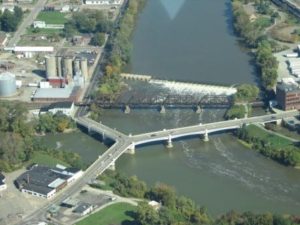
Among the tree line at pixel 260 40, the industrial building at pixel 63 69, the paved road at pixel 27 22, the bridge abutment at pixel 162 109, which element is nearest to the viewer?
the bridge abutment at pixel 162 109

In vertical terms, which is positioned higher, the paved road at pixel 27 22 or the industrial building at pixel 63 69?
the paved road at pixel 27 22

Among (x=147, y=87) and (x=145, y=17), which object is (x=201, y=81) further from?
(x=145, y=17)

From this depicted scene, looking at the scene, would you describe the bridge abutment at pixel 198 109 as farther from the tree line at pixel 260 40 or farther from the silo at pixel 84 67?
the silo at pixel 84 67

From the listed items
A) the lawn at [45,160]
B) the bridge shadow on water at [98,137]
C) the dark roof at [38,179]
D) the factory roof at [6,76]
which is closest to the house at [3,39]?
the factory roof at [6,76]

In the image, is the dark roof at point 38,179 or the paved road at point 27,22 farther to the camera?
the paved road at point 27,22

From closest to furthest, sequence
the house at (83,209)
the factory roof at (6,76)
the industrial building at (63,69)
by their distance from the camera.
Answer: the house at (83,209) < the factory roof at (6,76) < the industrial building at (63,69)

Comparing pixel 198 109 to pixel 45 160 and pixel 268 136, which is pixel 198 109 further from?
pixel 45 160

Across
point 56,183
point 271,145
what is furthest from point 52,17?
point 56,183

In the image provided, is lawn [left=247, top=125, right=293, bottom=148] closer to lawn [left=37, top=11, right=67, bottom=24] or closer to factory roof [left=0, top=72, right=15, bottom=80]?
factory roof [left=0, top=72, right=15, bottom=80]
